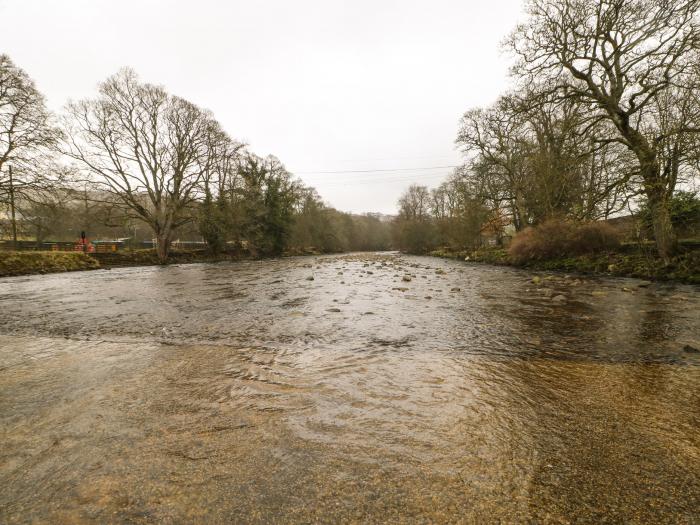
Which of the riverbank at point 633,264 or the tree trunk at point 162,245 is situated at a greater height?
the tree trunk at point 162,245

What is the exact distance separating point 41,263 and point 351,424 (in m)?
22.2

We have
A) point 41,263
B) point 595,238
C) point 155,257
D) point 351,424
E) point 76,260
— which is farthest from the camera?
point 155,257

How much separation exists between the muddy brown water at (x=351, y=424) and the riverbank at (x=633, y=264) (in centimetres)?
724

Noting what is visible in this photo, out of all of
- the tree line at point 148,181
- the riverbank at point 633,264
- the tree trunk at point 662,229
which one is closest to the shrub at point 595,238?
the riverbank at point 633,264

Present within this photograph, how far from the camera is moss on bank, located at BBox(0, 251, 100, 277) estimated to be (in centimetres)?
1503

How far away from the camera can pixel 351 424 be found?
83.7 inches

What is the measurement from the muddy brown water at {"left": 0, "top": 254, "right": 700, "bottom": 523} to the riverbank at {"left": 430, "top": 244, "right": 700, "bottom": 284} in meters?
7.24

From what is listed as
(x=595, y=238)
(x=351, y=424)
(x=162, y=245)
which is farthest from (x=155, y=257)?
(x=595, y=238)

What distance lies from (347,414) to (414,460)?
0.65 m

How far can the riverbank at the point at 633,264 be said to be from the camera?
9.54 metres

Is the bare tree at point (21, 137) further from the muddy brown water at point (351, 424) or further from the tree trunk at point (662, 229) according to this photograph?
the tree trunk at point (662, 229)

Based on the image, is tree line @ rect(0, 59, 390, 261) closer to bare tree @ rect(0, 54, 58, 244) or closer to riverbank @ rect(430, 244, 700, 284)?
bare tree @ rect(0, 54, 58, 244)

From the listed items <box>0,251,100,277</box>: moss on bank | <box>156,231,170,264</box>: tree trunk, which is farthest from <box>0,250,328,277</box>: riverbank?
<box>156,231,170,264</box>: tree trunk

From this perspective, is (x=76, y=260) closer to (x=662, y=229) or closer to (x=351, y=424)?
(x=351, y=424)
